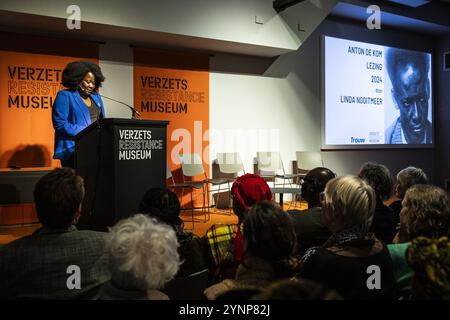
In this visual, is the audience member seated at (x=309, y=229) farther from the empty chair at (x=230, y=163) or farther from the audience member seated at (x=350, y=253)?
the empty chair at (x=230, y=163)

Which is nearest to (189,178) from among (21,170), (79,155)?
(21,170)

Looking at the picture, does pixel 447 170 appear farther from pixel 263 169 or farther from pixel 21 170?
pixel 21 170

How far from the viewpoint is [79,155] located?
3062 mm

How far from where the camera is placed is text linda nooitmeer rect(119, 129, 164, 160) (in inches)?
107

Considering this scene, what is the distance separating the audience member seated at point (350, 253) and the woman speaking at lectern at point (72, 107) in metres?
2.20

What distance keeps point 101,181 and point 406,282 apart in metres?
1.92

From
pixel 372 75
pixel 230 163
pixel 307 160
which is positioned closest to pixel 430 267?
pixel 230 163

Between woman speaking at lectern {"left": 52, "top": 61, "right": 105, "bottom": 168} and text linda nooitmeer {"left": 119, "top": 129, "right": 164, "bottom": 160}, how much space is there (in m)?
0.62

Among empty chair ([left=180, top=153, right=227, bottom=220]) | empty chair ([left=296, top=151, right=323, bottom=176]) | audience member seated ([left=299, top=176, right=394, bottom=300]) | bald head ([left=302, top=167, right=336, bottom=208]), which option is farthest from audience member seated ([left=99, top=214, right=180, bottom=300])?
empty chair ([left=296, top=151, right=323, bottom=176])

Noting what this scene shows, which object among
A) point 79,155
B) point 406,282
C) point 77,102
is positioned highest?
point 77,102

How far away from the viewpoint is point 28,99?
5.25m

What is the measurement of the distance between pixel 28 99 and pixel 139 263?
471 cm

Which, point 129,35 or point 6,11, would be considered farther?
point 129,35
